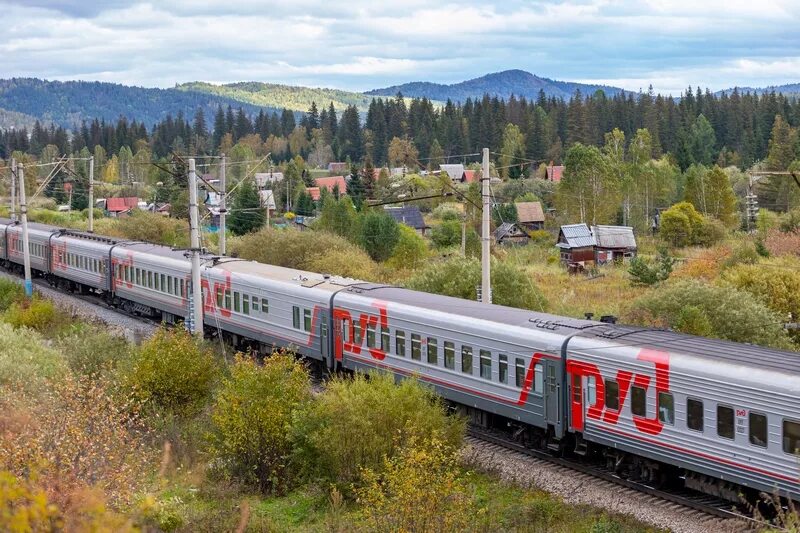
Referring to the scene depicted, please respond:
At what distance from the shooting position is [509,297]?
106 ft

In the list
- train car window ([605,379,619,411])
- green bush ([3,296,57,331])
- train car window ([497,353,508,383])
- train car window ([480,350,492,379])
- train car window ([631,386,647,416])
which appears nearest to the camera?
train car window ([631,386,647,416])

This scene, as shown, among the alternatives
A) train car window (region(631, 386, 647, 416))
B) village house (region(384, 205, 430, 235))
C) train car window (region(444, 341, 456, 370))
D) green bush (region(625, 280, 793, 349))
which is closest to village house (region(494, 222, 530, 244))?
village house (region(384, 205, 430, 235))

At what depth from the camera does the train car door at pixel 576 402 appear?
18.1 m

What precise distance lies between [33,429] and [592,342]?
948 cm

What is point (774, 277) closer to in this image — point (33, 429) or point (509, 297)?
point (509, 297)

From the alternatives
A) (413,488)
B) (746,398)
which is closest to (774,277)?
(746,398)

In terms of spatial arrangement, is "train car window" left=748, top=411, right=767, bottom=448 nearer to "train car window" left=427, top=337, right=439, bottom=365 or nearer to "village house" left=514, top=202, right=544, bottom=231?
"train car window" left=427, top=337, right=439, bottom=365

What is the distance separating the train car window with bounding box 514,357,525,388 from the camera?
63.7ft

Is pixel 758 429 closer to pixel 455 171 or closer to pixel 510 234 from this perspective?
pixel 510 234

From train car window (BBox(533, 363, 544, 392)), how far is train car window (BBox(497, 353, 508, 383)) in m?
0.94

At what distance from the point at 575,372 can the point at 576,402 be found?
547 mm

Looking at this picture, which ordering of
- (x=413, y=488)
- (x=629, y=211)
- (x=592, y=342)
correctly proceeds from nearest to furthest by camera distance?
1. (x=413, y=488)
2. (x=592, y=342)
3. (x=629, y=211)

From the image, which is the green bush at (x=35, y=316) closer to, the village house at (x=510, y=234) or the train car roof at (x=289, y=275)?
the train car roof at (x=289, y=275)

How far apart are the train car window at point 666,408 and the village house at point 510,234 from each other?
191 feet
